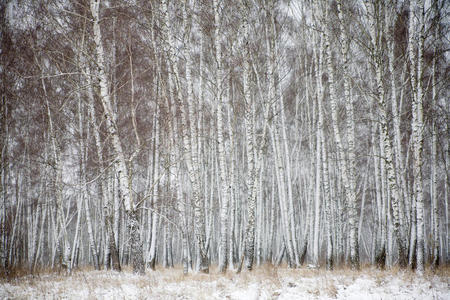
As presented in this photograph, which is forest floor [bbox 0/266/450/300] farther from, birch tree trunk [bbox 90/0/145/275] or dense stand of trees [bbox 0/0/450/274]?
dense stand of trees [bbox 0/0/450/274]

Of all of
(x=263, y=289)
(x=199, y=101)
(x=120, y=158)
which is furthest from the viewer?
(x=199, y=101)

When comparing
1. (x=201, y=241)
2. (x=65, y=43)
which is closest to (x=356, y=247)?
(x=201, y=241)

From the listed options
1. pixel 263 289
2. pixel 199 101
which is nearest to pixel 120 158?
pixel 199 101

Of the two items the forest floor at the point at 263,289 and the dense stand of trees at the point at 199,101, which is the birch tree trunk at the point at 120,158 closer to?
the dense stand of trees at the point at 199,101

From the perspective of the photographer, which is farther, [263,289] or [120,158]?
[120,158]

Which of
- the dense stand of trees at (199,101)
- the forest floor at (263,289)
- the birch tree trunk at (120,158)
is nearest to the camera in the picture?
the forest floor at (263,289)

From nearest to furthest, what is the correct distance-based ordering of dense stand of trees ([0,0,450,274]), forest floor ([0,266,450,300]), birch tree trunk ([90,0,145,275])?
1. forest floor ([0,266,450,300])
2. birch tree trunk ([90,0,145,275])
3. dense stand of trees ([0,0,450,274])

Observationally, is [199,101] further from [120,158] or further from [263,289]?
[263,289]

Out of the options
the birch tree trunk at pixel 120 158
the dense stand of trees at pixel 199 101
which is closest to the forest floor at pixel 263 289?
the birch tree trunk at pixel 120 158

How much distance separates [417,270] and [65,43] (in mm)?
13362

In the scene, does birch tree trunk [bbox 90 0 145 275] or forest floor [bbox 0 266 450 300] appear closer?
forest floor [bbox 0 266 450 300]

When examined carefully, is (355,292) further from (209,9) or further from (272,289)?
(209,9)

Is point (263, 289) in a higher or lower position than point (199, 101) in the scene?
lower

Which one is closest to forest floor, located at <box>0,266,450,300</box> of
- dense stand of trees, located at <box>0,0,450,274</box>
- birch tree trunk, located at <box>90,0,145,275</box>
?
birch tree trunk, located at <box>90,0,145,275</box>
